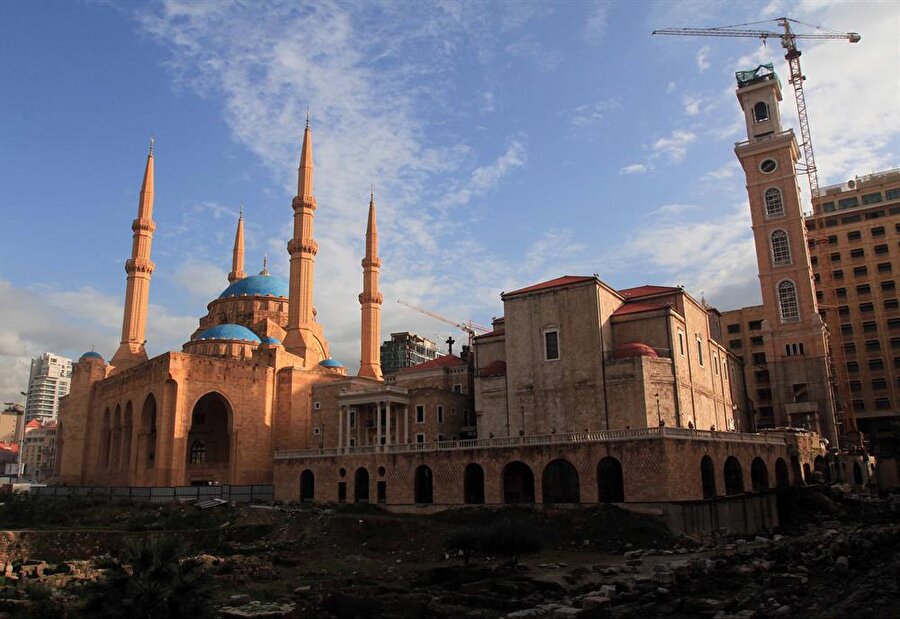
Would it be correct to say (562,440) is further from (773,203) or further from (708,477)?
(773,203)

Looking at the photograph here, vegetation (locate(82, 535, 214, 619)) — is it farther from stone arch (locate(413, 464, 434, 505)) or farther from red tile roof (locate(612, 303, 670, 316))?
red tile roof (locate(612, 303, 670, 316))

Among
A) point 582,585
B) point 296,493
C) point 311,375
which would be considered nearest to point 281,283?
point 311,375

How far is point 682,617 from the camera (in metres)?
18.1

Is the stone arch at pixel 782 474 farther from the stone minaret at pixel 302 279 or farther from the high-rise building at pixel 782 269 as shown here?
the stone minaret at pixel 302 279

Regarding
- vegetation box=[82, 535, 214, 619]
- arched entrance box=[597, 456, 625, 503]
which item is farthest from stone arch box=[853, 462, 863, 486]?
vegetation box=[82, 535, 214, 619]

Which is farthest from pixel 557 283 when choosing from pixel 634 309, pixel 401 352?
pixel 401 352

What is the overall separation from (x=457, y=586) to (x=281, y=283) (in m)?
52.3

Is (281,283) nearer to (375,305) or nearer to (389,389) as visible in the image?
(375,305)

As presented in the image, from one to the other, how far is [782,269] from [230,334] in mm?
46723

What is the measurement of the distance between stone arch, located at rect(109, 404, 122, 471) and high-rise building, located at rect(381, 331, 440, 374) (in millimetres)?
58217

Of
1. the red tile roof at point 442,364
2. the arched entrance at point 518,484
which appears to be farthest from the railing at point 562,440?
the red tile roof at point 442,364

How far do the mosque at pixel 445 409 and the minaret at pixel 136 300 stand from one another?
0.14 m

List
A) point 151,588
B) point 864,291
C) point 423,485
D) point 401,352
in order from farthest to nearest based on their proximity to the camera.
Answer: point 401,352
point 864,291
point 423,485
point 151,588

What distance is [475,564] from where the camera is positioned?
2703 cm
